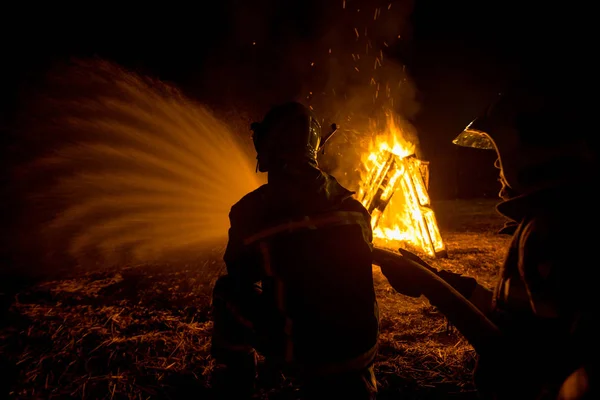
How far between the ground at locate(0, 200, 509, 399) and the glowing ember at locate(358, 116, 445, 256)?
2.18m

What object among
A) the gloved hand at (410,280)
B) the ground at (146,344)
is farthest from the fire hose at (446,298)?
the ground at (146,344)

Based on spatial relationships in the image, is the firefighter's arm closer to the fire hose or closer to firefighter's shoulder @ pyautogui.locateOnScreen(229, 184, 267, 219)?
firefighter's shoulder @ pyautogui.locateOnScreen(229, 184, 267, 219)

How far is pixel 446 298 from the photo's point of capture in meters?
1.86

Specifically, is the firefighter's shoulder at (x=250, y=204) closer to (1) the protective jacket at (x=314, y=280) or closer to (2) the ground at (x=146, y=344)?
(1) the protective jacket at (x=314, y=280)

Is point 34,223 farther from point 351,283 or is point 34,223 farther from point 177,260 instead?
point 351,283

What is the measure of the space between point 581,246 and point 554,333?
0.53 metres

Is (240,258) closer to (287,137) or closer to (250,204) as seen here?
(250,204)

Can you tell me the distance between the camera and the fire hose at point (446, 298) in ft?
5.60

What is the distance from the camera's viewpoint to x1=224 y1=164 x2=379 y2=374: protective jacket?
1589 mm

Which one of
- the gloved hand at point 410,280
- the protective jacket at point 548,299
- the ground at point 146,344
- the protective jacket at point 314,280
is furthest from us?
the ground at point 146,344

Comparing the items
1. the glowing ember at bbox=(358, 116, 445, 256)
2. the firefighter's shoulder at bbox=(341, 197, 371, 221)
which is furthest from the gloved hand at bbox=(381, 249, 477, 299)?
the glowing ember at bbox=(358, 116, 445, 256)

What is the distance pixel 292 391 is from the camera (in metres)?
2.61

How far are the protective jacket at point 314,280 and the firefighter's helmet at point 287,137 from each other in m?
0.25

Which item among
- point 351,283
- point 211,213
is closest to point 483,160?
point 211,213
